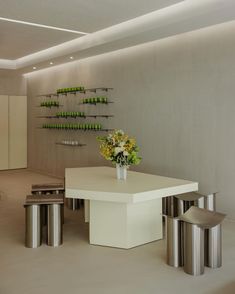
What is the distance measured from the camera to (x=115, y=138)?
4609 millimetres

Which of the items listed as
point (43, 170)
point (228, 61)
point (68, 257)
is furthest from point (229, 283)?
point (43, 170)

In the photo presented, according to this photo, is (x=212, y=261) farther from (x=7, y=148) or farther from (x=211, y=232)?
(x=7, y=148)

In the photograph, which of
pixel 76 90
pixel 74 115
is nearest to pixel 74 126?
pixel 74 115

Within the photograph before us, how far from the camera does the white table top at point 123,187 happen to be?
3.86 metres

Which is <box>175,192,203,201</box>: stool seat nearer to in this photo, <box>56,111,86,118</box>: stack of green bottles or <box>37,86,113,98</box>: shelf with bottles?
<box>37,86,113,98</box>: shelf with bottles

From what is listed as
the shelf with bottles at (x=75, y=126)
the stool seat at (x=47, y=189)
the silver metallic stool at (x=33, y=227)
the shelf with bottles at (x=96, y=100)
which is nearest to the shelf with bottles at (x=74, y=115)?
the shelf with bottles at (x=75, y=126)

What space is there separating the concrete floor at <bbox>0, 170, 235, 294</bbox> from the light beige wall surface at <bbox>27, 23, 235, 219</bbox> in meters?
1.18

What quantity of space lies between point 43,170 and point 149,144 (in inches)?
177

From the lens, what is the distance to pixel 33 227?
4242 mm

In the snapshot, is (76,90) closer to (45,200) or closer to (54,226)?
(45,200)

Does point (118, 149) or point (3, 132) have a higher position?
point (3, 132)


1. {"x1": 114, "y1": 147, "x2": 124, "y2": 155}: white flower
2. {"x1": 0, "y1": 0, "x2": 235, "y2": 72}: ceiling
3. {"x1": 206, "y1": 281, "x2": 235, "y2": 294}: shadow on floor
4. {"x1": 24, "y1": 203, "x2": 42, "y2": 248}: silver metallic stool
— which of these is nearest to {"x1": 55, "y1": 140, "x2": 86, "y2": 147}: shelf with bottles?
{"x1": 0, "y1": 0, "x2": 235, "y2": 72}: ceiling

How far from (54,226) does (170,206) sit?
188 cm

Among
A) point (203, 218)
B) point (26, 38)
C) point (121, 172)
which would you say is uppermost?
point (26, 38)
